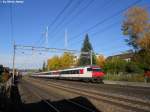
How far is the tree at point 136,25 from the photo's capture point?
2574 inches

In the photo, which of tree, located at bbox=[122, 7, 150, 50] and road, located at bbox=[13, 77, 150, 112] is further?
tree, located at bbox=[122, 7, 150, 50]

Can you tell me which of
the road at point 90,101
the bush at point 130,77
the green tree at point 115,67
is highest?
the green tree at point 115,67

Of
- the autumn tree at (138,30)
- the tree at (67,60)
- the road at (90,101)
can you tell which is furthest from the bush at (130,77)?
the tree at (67,60)

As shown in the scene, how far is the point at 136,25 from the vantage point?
218 feet

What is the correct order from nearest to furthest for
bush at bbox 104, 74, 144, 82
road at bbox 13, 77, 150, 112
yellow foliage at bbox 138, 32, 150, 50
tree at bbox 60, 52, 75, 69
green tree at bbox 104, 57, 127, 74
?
road at bbox 13, 77, 150, 112, bush at bbox 104, 74, 144, 82, yellow foliage at bbox 138, 32, 150, 50, green tree at bbox 104, 57, 127, 74, tree at bbox 60, 52, 75, 69

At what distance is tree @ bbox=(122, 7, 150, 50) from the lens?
65.4m

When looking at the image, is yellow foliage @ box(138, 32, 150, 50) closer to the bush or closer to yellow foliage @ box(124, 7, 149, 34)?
yellow foliage @ box(124, 7, 149, 34)

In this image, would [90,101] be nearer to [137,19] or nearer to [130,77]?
[130,77]

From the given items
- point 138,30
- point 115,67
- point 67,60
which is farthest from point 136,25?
point 67,60

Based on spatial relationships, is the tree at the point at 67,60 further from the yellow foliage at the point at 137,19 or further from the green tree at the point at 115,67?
the yellow foliage at the point at 137,19

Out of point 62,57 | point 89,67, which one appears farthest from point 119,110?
point 62,57

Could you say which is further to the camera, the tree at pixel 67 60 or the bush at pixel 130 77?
the tree at pixel 67 60

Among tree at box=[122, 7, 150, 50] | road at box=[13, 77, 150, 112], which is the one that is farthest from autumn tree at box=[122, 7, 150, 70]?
road at box=[13, 77, 150, 112]

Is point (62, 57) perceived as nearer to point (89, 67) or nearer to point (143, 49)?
point (143, 49)
